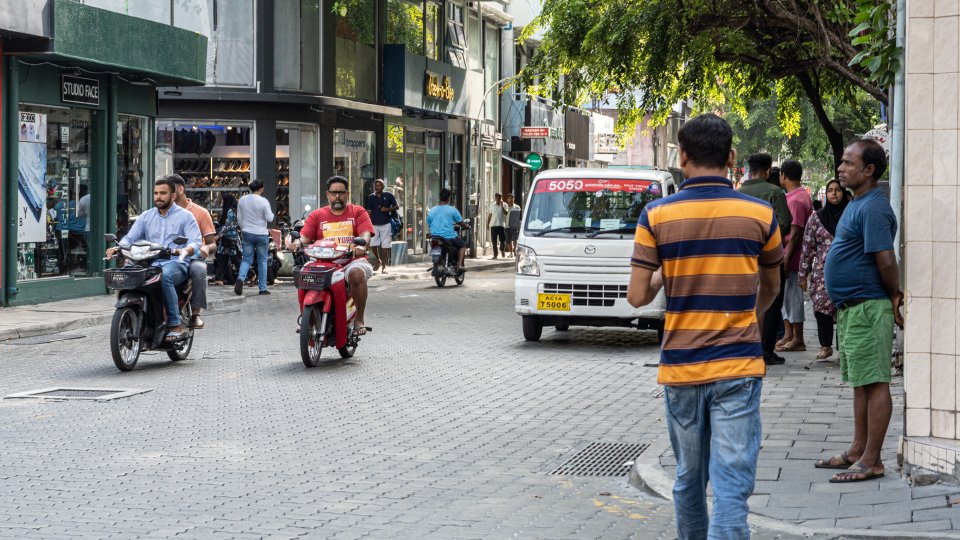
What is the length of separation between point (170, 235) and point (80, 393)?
2446 mm

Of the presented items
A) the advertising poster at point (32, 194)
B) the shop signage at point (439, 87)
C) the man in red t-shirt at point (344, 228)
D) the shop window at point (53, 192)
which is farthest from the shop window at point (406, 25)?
the man in red t-shirt at point (344, 228)

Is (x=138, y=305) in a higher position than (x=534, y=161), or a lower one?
lower

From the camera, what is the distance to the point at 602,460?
27.4ft

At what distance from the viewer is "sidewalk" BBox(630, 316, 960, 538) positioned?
245 inches

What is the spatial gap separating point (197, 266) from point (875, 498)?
26.4ft

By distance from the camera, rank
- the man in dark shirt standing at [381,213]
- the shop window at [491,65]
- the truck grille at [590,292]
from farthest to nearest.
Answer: the shop window at [491,65]
the man in dark shirt standing at [381,213]
the truck grille at [590,292]

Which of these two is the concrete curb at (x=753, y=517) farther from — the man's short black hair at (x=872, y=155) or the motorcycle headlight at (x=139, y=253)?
the motorcycle headlight at (x=139, y=253)

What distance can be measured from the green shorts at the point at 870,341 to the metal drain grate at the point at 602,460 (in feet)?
5.00

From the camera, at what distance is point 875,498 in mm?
6773

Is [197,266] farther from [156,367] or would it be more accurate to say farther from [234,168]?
[234,168]

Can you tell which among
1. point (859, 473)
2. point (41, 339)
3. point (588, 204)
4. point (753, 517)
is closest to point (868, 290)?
point (859, 473)

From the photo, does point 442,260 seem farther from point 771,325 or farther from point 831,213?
point 831,213

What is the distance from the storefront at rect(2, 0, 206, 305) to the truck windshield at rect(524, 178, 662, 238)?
7.45m

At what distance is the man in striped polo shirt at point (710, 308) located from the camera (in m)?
4.83
